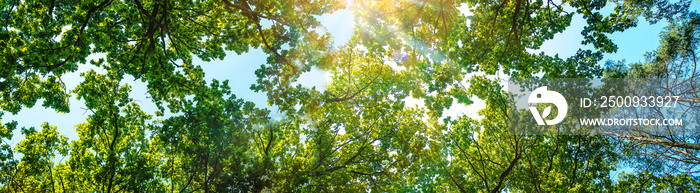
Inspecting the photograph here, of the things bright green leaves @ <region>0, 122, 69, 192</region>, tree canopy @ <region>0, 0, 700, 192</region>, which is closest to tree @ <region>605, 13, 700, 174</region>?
tree canopy @ <region>0, 0, 700, 192</region>

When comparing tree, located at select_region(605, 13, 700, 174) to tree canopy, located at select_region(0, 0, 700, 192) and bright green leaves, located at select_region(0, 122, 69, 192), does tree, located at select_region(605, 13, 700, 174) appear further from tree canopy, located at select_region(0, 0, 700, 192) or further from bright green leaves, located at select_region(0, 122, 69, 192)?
bright green leaves, located at select_region(0, 122, 69, 192)

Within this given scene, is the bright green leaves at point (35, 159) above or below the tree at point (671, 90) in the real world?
below

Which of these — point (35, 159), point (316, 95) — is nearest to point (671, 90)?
point (316, 95)

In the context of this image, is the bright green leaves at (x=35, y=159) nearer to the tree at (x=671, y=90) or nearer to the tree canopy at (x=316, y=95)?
the tree canopy at (x=316, y=95)

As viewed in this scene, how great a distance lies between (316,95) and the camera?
10.3 meters

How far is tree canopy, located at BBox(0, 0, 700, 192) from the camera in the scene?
25.5 ft

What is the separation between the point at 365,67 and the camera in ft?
45.3

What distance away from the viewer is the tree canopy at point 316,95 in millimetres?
7773

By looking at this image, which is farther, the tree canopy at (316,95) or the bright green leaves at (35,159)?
the bright green leaves at (35,159)

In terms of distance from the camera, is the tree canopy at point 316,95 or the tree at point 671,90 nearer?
the tree canopy at point 316,95

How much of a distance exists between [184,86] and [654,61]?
A: 2061 centimetres

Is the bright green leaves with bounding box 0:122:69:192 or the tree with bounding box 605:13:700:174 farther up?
the tree with bounding box 605:13:700:174

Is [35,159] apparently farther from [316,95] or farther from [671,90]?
[671,90]

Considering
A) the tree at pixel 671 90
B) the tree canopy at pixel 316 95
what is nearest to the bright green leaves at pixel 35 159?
the tree canopy at pixel 316 95
